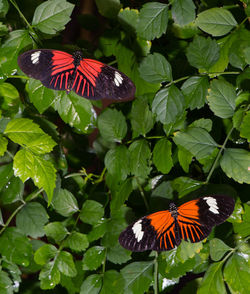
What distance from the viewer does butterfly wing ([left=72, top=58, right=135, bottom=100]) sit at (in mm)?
824

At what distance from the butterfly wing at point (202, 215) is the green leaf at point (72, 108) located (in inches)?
11.7

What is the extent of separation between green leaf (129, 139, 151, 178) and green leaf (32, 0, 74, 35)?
12.4 inches

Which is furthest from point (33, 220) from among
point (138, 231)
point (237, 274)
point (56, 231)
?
point (237, 274)

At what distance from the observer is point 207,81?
86cm

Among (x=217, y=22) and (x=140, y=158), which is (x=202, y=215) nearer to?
(x=140, y=158)

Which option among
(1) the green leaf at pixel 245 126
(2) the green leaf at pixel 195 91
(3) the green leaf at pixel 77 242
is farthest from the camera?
(3) the green leaf at pixel 77 242

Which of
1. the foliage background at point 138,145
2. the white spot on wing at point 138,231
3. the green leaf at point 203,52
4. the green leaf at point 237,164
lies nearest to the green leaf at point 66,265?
the foliage background at point 138,145

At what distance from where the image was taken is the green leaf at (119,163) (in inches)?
37.4

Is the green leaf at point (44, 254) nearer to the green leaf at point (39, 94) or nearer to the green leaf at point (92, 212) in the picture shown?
the green leaf at point (92, 212)

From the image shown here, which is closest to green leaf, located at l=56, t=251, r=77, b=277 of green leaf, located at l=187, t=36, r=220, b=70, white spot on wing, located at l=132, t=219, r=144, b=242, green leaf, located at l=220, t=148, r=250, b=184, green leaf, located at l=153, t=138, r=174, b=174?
white spot on wing, located at l=132, t=219, r=144, b=242

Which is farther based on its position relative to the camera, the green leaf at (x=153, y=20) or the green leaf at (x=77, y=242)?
the green leaf at (x=77, y=242)

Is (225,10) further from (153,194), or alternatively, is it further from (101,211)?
(101,211)

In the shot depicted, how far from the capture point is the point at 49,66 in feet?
2.66

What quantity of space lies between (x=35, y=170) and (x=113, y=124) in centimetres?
26
